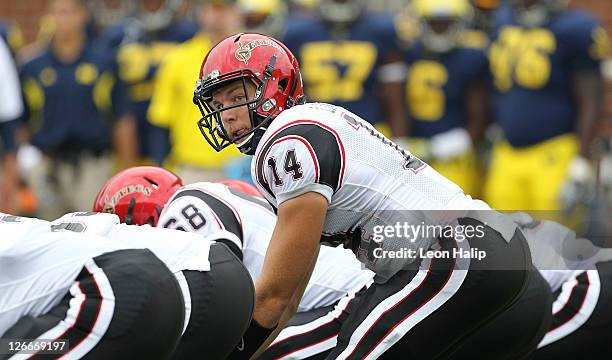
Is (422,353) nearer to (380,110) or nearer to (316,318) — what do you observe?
(316,318)

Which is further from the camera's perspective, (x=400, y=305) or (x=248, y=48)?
(x=248, y=48)

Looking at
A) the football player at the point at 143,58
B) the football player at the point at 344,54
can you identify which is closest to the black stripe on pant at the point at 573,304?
the football player at the point at 344,54

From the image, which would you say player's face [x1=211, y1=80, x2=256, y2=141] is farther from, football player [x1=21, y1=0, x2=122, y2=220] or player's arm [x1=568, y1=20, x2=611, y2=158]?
football player [x1=21, y1=0, x2=122, y2=220]

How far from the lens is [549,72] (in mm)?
9039

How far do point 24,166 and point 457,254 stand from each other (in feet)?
24.7

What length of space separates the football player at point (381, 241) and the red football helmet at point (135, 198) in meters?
0.77

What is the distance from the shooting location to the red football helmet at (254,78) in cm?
440

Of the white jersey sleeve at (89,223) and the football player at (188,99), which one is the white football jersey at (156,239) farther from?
the football player at (188,99)

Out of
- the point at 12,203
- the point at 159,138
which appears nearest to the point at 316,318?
the point at 12,203

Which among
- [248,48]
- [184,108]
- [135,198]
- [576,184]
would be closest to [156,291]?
[248,48]

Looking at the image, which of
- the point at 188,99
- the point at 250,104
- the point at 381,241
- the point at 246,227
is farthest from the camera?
the point at 188,99

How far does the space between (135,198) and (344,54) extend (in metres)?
4.97

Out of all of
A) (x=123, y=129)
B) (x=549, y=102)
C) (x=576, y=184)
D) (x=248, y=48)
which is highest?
(x=248, y=48)

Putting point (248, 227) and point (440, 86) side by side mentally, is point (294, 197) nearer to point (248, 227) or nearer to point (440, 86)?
point (248, 227)
